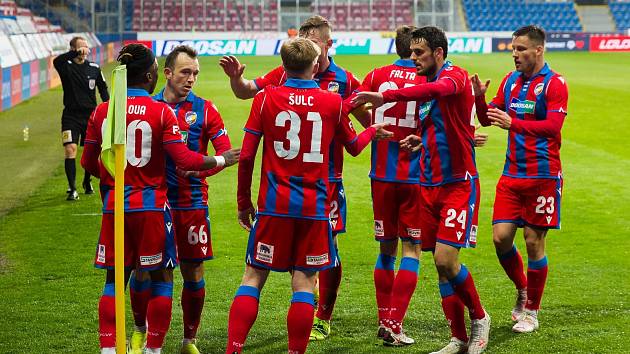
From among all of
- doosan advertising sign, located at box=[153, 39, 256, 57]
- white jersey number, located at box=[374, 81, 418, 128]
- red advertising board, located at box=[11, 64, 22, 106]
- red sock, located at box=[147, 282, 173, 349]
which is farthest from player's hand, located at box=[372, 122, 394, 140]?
doosan advertising sign, located at box=[153, 39, 256, 57]

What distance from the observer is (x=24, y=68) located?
1015 inches

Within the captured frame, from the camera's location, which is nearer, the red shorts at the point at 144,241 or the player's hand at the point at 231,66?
the red shorts at the point at 144,241

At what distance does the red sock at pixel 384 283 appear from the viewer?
23.1 ft

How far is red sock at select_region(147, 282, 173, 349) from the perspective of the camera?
596 centimetres

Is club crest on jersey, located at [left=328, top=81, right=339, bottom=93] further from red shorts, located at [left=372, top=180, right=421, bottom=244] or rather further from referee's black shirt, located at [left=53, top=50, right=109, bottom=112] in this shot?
referee's black shirt, located at [left=53, top=50, right=109, bottom=112]

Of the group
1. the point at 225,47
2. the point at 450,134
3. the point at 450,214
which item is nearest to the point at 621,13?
the point at 225,47

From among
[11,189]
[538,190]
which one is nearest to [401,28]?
[538,190]

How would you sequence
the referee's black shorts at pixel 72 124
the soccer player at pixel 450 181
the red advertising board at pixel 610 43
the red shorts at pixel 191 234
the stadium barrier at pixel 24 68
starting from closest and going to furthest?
the red shorts at pixel 191 234 < the soccer player at pixel 450 181 < the referee's black shorts at pixel 72 124 < the stadium barrier at pixel 24 68 < the red advertising board at pixel 610 43

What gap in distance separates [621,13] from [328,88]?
57757 millimetres

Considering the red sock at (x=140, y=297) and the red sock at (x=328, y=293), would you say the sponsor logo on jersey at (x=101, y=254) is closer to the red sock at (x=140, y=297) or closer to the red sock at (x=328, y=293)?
the red sock at (x=140, y=297)

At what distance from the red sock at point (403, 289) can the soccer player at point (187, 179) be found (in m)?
1.37

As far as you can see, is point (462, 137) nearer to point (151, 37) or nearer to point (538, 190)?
point (538, 190)

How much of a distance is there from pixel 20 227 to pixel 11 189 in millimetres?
2846

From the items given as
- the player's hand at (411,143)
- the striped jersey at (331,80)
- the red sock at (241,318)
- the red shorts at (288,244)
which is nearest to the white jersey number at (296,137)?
the red shorts at (288,244)
